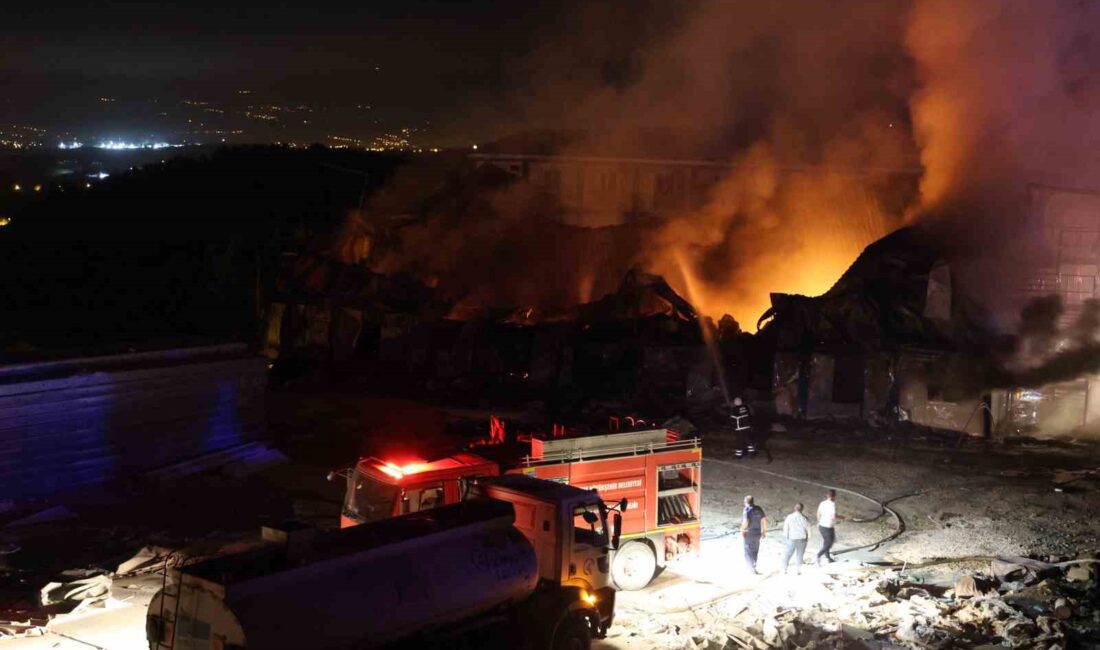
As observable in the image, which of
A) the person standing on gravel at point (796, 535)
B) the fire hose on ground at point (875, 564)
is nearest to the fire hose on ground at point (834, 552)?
the fire hose on ground at point (875, 564)

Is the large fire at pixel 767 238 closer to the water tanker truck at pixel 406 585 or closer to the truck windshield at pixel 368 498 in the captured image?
the truck windshield at pixel 368 498

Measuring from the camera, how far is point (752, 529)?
37.9 ft

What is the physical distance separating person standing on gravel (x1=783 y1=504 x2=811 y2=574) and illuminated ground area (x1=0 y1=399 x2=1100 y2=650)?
229 mm

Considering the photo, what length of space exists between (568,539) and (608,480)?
2357 millimetres

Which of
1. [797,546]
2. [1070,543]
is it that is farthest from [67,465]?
[1070,543]

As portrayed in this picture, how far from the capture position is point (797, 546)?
1148cm

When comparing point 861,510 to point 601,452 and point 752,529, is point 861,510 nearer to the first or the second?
point 752,529

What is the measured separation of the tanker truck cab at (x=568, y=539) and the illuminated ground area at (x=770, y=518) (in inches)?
25.9

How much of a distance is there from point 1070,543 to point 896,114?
22696 mm

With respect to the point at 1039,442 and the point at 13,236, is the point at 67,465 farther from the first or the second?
the point at 13,236

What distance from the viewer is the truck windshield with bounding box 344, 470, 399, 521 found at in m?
10.1

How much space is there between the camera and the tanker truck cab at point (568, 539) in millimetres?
9055

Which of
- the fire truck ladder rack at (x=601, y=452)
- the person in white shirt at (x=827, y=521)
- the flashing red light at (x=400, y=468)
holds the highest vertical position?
the fire truck ladder rack at (x=601, y=452)

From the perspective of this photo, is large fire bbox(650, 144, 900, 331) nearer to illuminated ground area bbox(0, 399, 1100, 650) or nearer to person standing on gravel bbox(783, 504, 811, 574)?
illuminated ground area bbox(0, 399, 1100, 650)
